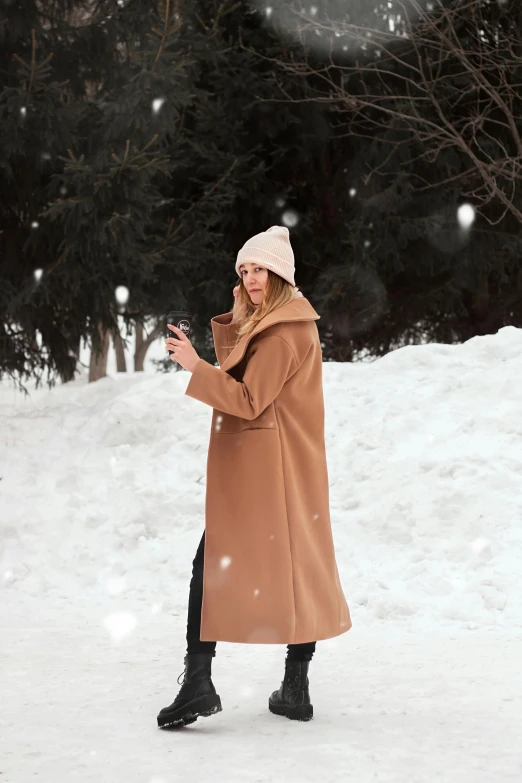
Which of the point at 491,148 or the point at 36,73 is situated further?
the point at 491,148

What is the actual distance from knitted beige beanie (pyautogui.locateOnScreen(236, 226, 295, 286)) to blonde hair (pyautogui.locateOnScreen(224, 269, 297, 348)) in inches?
1.5

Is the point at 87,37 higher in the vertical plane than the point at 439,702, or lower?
higher

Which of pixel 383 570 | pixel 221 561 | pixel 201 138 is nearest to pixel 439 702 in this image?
pixel 221 561

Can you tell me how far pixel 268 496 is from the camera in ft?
11.6

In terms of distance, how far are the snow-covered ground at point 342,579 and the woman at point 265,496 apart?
0.37 meters

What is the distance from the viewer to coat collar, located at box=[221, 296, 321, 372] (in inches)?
138

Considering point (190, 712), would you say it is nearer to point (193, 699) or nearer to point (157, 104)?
point (193, 699)

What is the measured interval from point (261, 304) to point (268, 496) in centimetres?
76

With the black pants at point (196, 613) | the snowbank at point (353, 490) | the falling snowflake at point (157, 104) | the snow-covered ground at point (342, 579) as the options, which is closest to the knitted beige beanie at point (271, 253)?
the black pants at point (196, 613)

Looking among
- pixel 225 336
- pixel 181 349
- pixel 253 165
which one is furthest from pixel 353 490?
pixel 253 165

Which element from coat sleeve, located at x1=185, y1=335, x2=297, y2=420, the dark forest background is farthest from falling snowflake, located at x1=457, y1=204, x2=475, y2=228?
coat sleeve, located at x1=185, y1=335, x2=297, y2=420

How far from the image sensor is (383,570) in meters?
6.22

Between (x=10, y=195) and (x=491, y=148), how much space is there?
6.13 metres

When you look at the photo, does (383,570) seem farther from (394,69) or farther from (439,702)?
(394,69)
